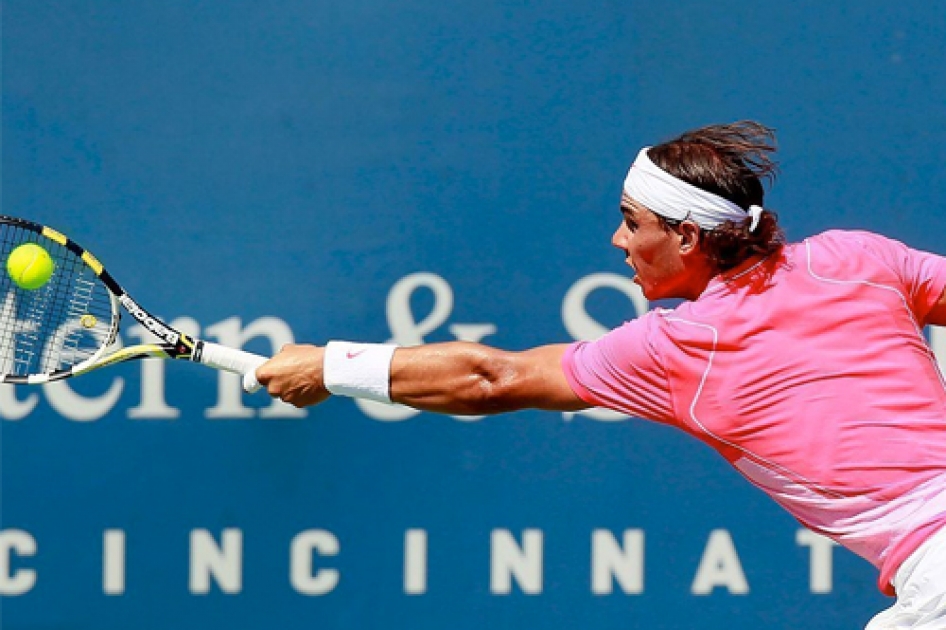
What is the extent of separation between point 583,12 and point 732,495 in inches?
47.3

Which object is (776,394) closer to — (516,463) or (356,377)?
(356,377)

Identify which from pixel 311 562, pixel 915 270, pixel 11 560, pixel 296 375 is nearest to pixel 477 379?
pixel 296 375

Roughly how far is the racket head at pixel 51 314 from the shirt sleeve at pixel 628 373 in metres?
1.25

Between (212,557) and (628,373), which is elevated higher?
(628,373)

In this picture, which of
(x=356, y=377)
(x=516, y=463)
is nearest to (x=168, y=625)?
(x=516, y=463)

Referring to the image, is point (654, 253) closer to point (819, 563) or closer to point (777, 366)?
point (777, 366)

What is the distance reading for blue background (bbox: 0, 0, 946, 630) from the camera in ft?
11.4

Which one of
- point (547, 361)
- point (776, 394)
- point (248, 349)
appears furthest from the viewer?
point (248, 349)

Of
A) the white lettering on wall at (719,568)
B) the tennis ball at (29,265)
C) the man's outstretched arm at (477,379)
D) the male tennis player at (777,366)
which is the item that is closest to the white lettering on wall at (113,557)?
the tennis ball at (29,265)

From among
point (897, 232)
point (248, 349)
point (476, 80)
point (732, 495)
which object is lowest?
point (732, 495)

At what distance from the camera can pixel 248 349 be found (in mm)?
3512

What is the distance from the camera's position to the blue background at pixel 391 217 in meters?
3.48

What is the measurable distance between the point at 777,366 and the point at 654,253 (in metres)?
0.33

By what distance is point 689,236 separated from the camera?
101 inches
